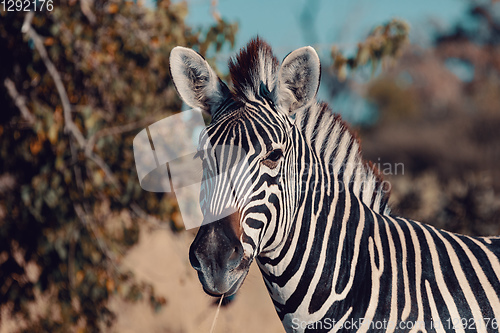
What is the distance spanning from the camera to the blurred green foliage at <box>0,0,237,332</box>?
154 inches

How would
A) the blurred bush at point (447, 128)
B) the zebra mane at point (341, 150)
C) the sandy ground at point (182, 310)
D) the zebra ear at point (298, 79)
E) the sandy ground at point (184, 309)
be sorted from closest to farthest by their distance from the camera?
the zebra ear at point (298, 79) → the zebra mane at point (341, 150) → the sandy ground at point (182, 310) → the sandy ground at point (184, 309) → the blurred bush at point (447, 128)

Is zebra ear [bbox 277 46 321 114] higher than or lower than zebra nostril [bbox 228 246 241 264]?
higher

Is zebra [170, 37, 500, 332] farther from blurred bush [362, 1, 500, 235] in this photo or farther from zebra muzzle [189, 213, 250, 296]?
blurred bush [362, 1, 500, 235]

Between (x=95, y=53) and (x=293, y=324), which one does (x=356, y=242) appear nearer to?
(x=293, y=324)

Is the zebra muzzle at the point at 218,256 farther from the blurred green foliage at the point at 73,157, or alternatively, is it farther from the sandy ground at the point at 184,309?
the sandy ground at the point at 184,309

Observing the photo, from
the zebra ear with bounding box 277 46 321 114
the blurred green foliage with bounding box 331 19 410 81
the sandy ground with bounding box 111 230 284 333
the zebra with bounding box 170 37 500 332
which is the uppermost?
the blurred green foliage with bounding box 331 19 410 81

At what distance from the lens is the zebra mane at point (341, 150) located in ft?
8.06

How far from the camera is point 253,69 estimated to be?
2326mm

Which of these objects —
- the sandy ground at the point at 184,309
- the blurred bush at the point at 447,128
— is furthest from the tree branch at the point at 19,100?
the blurred bush at the point at 447,128

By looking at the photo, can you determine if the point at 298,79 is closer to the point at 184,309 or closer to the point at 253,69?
the point at 253,69

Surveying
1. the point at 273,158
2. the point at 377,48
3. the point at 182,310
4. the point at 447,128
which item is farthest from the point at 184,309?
the point at 447,128

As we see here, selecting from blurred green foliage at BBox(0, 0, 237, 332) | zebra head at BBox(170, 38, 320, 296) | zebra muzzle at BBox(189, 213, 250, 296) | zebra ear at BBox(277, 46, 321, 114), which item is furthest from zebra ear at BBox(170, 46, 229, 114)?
blurred green foliage at BBox(0, 0, 237, 332)

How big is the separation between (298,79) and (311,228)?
713 mm

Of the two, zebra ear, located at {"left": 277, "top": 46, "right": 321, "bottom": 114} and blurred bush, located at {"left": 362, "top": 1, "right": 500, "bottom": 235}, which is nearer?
A: zebra ear, located at {"left": 277, "top": 46, "right": 321, "bottom": 114}
